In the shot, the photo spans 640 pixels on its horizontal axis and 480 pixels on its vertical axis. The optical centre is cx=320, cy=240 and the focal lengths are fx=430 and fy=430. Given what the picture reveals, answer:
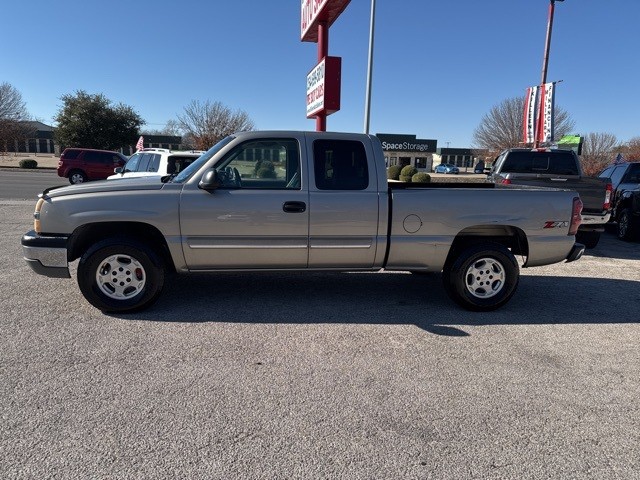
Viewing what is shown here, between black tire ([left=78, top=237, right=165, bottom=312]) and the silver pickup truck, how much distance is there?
10mm

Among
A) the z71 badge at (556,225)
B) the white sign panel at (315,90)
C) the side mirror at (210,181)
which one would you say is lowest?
the z71 badge at (556,225)

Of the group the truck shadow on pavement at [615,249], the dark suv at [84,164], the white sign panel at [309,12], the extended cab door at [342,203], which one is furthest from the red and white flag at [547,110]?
the dark suv at [84,164]

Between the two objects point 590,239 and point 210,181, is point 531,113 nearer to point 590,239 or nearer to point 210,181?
point 590,239

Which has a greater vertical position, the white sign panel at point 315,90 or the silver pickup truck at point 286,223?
the white sign panel at point 315,90

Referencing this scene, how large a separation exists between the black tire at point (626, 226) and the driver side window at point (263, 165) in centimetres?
912

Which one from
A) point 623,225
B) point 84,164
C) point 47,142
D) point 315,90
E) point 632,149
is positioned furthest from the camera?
point 47,142

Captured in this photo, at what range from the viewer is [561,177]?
8375 millimetres

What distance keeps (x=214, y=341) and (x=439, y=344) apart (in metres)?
2.06

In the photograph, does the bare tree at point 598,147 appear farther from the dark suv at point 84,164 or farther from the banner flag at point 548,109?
the dark suv at point 84,164

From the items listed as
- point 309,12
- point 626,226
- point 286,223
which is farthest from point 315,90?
point 626,226

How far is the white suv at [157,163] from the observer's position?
968cm

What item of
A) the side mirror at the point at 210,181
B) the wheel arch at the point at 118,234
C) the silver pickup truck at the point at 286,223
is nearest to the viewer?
the side mirror at the point at 210,181

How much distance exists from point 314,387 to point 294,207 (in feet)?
6.28

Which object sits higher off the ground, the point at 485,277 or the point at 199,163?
the point at 199,163
